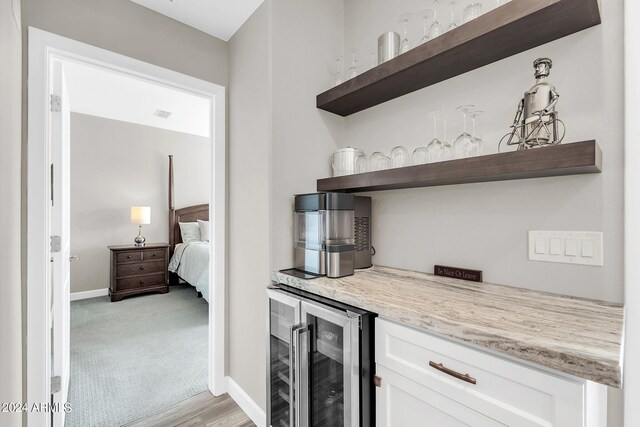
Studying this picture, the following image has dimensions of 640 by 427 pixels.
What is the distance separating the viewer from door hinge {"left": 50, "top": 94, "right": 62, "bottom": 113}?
1649 mm

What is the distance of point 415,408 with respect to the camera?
0.97 metres

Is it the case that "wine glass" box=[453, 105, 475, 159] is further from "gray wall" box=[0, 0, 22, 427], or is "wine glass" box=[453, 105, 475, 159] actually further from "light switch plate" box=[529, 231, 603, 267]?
"gray wall" box=[0, 0, 22, 427]

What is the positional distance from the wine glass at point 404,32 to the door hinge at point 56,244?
7.17ft

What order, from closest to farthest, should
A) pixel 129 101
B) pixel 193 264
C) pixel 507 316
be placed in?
pixel 507 316 < pixel 129 101 < pixel 193 264

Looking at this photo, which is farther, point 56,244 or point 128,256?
point 128,256

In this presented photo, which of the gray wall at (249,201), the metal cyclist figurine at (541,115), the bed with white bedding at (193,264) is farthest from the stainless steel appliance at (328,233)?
the bed with white bedding at (193,264)

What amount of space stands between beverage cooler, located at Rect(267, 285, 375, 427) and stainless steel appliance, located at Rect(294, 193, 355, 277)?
19 cm

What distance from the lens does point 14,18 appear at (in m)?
1.21

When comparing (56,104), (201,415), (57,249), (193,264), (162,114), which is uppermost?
(162,114)

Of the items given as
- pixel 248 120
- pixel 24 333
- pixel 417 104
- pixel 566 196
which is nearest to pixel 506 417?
pixel 566 196

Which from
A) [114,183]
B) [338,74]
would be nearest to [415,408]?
[338,74]

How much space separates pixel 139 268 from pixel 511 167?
4.79 m

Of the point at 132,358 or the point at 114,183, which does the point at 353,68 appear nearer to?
the point at 132,358

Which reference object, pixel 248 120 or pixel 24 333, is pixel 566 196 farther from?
pixel 24 333
